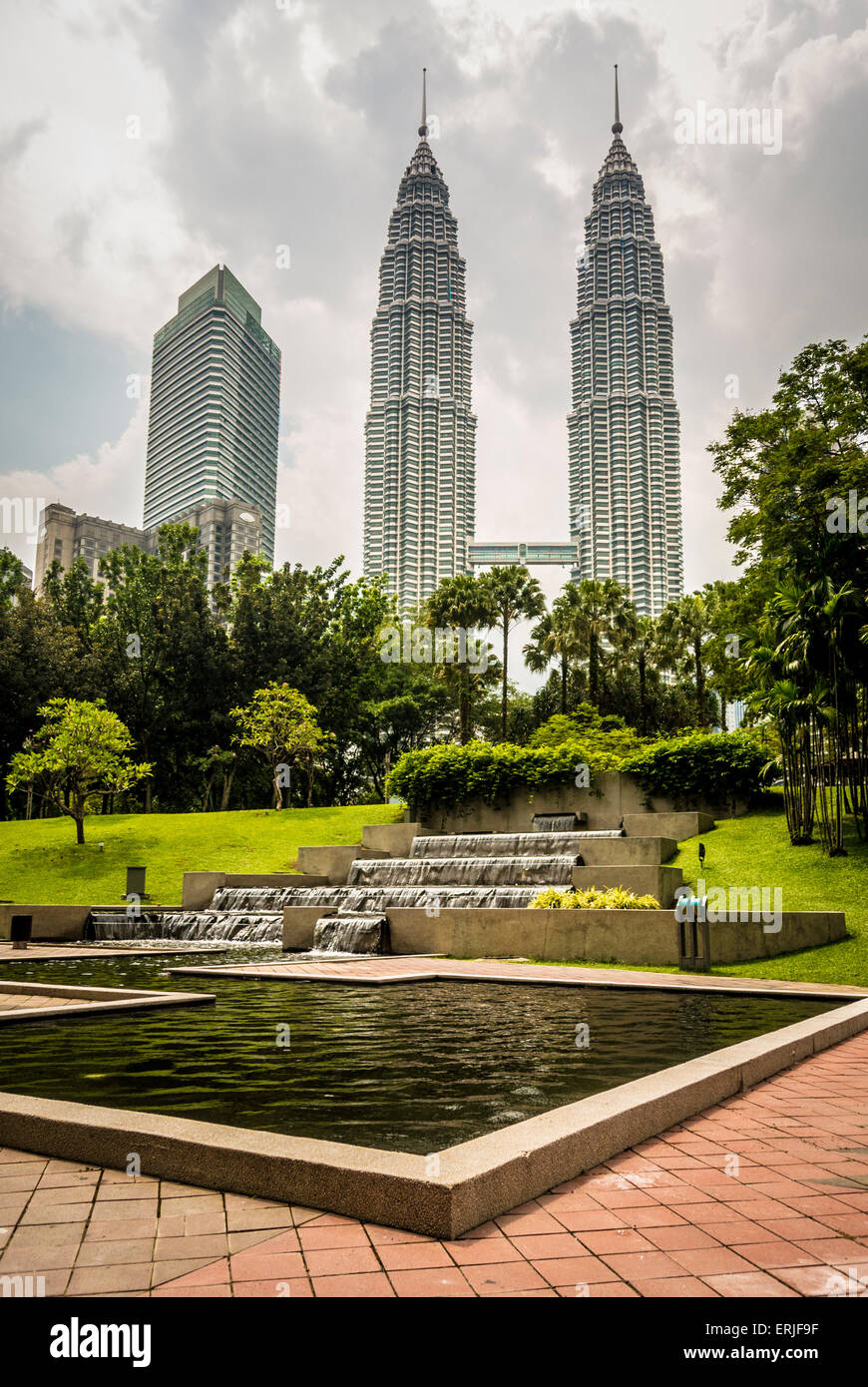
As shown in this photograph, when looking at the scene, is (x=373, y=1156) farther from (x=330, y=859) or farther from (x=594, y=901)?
(x=330, y=859)

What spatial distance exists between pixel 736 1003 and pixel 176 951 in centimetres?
1046

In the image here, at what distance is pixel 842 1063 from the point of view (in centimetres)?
647

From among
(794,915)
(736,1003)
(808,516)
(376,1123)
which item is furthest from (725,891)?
(376,1123)

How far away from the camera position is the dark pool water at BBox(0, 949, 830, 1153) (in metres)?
4.54

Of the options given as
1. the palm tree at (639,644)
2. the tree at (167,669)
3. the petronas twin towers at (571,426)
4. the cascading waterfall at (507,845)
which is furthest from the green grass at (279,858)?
the petronas twin towers at (571,426)

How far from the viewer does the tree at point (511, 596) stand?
44031mm

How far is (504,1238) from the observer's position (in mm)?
3012

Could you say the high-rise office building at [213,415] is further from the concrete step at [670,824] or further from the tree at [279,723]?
the concrete step at [670,824]

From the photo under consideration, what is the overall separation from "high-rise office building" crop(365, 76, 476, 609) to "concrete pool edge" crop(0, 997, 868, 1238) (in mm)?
71957

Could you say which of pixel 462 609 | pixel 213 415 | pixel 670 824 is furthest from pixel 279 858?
pixel 213 415

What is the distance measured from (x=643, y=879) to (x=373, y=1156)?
12861 mm

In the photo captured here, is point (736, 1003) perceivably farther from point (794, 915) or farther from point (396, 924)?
point (396, 924)

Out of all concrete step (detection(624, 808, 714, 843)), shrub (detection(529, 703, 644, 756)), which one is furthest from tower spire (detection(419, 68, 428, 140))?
concrete step (detection(624, 808, 714, 843))
